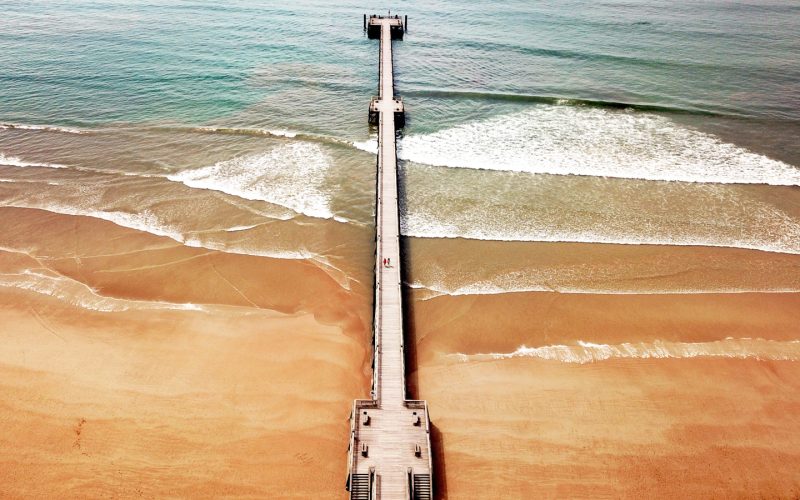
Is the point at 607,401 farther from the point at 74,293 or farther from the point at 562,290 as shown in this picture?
the point at 74,293

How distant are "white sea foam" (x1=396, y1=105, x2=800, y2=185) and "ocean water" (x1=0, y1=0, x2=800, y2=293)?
158mm

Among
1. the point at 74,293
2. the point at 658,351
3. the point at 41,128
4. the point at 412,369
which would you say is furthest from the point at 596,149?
the point at 41,128

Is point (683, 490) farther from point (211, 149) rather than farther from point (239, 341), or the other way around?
point (211, 149)

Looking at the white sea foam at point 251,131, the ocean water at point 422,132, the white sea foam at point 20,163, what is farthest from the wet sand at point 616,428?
the white sea foam at point 20,163

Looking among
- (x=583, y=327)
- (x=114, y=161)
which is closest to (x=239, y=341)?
(x=583, y=327)

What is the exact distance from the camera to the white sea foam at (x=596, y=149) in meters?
25.1

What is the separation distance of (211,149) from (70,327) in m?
14.6

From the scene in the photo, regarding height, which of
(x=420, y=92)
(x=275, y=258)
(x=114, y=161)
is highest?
(x=420, y=92)

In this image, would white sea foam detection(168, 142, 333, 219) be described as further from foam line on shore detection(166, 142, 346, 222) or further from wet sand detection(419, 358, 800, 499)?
wet sand detection(419, 358, 800, 499)

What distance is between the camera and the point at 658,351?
15344mm

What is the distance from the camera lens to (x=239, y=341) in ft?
51.2

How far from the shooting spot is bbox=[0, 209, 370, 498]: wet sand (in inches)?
477

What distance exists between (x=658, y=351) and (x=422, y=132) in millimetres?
20343

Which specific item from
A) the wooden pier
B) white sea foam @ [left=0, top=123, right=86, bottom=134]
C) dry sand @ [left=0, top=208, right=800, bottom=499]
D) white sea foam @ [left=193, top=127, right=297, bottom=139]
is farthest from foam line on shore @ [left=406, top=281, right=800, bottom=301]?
white sea foam @ [left=0, top=123, right=86, bottom=134]
